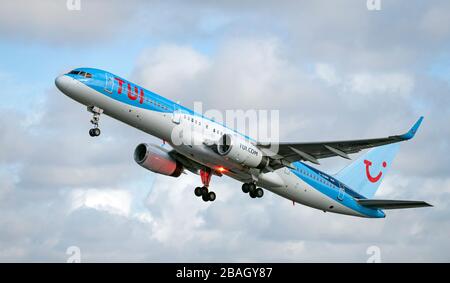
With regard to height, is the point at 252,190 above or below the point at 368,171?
below

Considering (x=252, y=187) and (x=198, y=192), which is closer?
(x=252, y=187)

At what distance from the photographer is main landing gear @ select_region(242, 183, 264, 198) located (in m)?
46.0

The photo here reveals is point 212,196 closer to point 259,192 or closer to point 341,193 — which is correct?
point 259,192

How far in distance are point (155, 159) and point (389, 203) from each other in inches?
644

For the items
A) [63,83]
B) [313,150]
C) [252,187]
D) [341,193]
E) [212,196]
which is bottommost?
[252,187]

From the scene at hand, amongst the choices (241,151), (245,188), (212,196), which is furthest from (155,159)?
(241,151)

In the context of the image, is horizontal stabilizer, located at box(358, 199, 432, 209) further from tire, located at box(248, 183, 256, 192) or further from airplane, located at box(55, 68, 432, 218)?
tire, located at box(248, 183, 256, 192)

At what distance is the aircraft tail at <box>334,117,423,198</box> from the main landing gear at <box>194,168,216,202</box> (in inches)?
413

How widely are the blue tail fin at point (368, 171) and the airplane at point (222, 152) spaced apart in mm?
149

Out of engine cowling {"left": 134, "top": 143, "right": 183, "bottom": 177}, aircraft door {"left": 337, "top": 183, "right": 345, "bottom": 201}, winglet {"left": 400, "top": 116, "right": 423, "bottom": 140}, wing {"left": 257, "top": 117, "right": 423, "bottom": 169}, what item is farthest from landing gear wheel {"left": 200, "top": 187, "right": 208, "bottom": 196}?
winglet {"left": 400, "top": 116, "right": 423, "bottom": 140}

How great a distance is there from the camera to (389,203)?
5059cm
